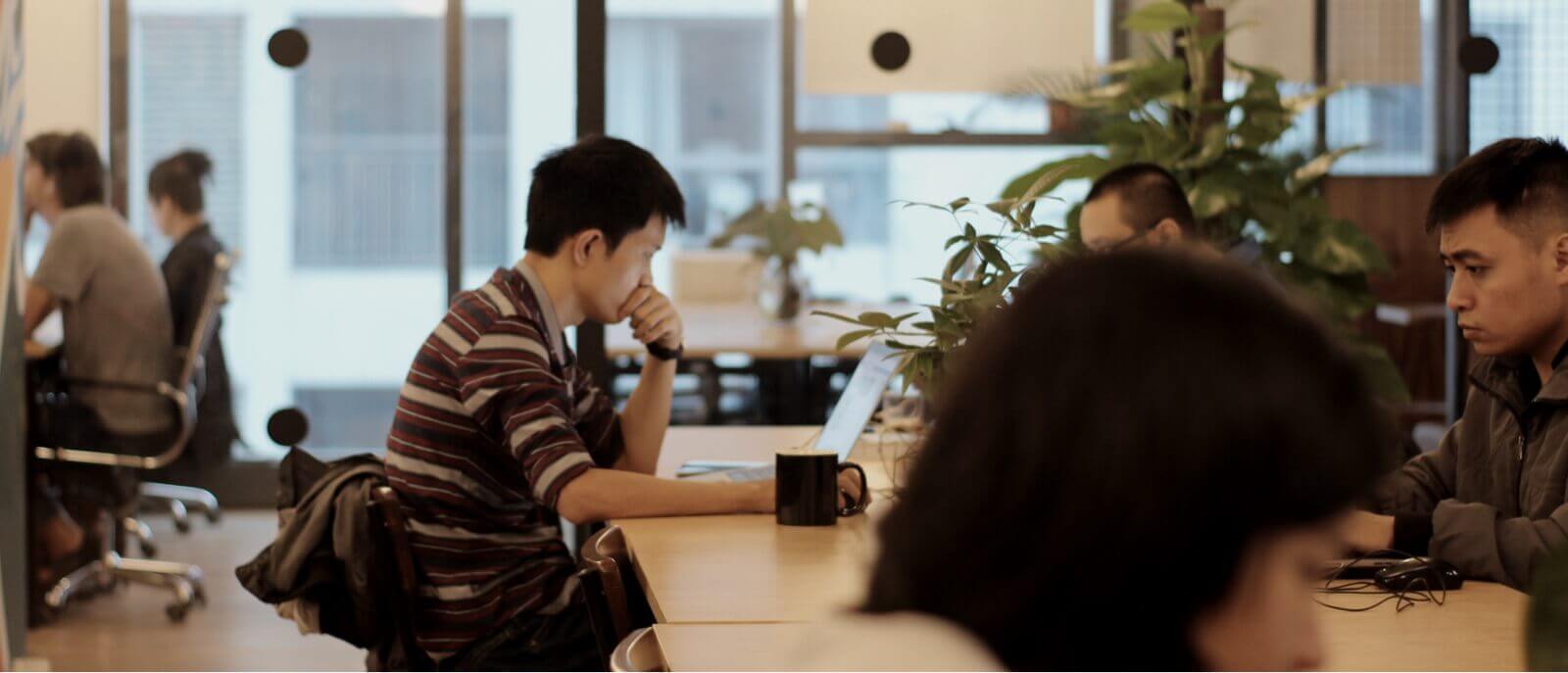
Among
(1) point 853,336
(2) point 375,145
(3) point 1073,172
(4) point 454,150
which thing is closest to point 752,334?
(4) point 454,150

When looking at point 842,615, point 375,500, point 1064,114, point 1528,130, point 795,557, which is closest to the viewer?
Answer: point 842,615

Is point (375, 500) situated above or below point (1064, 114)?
below

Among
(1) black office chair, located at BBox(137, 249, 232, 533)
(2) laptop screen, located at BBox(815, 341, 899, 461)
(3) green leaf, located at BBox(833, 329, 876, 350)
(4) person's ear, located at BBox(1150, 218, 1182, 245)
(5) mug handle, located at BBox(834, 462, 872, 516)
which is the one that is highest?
(4) person's ear, located at BBox(1150, 218, 1182, 245)

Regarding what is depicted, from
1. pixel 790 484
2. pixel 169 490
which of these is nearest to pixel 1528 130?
pixel 790 484

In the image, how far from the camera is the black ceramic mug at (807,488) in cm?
208

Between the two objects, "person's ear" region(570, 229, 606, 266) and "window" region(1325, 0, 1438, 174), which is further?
"window" region(1325, 0, 1438, 174)

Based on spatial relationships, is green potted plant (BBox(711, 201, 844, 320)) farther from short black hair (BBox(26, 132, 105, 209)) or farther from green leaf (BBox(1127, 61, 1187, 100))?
short black hair (BBox(26, 132, 105, 209))

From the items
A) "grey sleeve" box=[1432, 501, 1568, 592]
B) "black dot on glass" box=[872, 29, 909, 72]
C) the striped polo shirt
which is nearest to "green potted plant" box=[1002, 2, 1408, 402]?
"black dot on glass" box=[872, 29, 909, 72]

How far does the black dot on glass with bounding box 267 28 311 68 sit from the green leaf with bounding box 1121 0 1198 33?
78.1 inches

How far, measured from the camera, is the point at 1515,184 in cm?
198

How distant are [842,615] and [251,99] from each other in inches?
158

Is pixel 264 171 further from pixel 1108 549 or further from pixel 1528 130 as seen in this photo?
pixel 1108 549

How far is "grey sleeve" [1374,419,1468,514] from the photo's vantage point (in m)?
2.19

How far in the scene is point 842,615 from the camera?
0.70 metres
